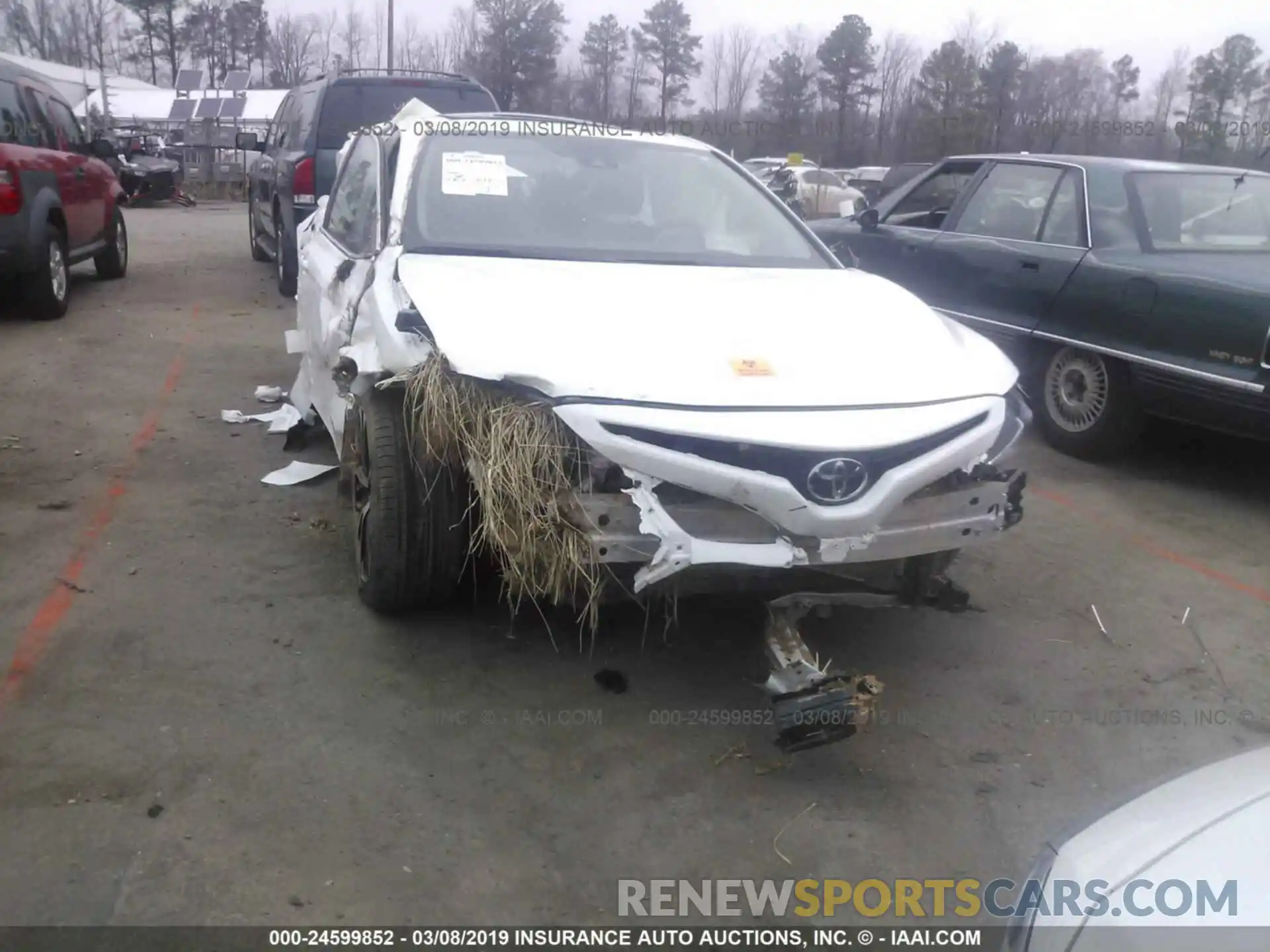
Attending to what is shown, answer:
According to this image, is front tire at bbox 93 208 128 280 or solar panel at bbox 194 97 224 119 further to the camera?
solar panel at bbox 194 97 224 119

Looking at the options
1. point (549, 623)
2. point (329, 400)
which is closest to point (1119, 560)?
point (549, 623)

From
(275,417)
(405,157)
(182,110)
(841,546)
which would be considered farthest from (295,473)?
Answer: (182,110)

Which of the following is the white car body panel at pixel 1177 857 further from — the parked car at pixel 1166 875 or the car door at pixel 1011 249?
the car door at pixel 1011 249

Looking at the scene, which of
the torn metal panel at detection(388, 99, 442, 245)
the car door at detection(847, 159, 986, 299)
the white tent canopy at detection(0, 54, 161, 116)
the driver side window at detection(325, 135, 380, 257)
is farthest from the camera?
the white tent canopy at detection(0, 54, 161, 116)

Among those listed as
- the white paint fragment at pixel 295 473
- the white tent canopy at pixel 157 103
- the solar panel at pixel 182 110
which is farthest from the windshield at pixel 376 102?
the solar panel at pixel 182 110

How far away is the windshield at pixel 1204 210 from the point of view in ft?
19.6

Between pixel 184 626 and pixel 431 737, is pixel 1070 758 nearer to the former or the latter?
pixel 431 737

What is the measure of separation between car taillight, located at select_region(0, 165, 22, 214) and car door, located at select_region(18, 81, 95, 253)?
740 mm

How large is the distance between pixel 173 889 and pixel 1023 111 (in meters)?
25.7

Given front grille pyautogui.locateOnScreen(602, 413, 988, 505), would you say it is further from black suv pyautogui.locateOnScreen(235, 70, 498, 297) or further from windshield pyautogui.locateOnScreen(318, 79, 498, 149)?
windshield pyautogui.locateOnScreen(318, 79, 498, 149)

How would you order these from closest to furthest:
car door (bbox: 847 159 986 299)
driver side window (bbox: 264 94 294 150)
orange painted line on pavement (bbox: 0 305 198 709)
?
orange painted line on pavement (bbox: 0 305 198 709), car door (bbox: 847 159 986 299), driver side window (bbox: 264 94 294 150)

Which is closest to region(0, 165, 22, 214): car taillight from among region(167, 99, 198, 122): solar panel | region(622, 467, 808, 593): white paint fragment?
region(622, 467, 808, 593): white paint fragment

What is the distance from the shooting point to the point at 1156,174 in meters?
6.25

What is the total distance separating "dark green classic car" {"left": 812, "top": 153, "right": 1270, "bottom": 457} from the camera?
531 cm
